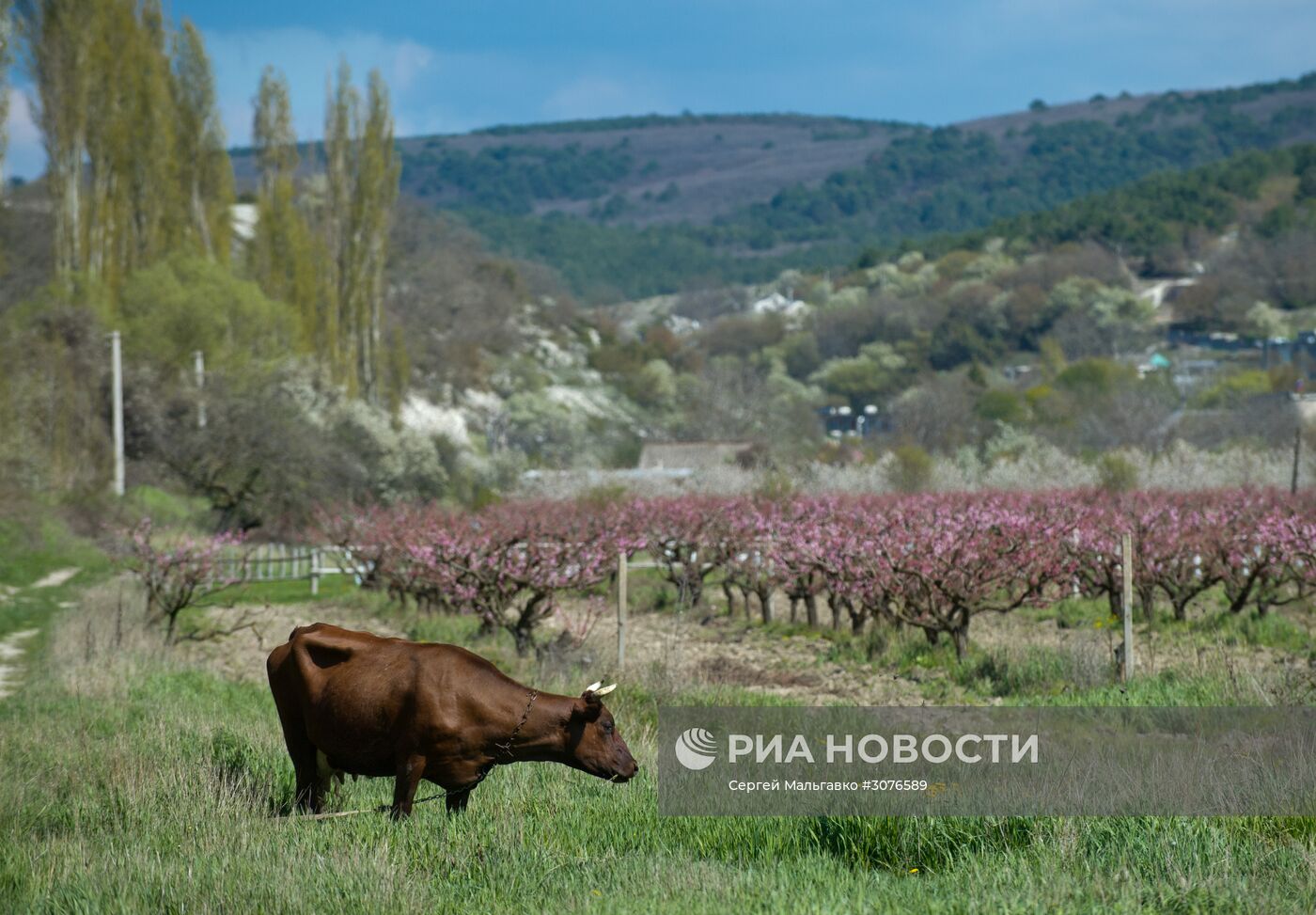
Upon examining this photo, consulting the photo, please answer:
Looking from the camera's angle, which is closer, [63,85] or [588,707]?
[588,707]

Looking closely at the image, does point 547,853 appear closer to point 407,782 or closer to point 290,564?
point 407,782

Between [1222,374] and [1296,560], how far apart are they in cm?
6783

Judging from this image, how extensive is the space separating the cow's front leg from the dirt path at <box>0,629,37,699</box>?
8.62 meters

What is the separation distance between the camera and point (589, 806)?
7559 mm

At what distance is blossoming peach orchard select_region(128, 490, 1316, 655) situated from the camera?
16.5m

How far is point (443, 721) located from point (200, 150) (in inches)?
1664

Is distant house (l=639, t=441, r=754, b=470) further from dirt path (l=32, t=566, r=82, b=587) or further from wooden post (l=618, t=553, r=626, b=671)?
→ wooden post (l=618, t=553, r=626, b=671)

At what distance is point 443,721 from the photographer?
6.67 metres

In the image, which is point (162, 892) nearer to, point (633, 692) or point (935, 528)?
point (633, 692)

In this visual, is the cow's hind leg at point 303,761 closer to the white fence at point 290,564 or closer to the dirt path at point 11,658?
the dirt path at point 11,658

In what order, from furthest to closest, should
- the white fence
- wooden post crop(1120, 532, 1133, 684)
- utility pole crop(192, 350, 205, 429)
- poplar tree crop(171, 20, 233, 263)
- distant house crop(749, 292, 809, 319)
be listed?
distant house crop(749, 292, 809, 319)
poplar tree crop(171, 20, 233, 263)
utility pole crop(192, 350, 205, 429)
the white fence
wooden post crop(1120, 532, 1133, 684)

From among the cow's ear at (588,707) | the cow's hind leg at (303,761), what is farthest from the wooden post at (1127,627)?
the cow's hind leg at (303,761)

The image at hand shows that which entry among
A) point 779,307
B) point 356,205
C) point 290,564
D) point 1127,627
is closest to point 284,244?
point 356,205

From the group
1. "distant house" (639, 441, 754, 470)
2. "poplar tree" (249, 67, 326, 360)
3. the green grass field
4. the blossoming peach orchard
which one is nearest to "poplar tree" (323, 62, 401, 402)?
"poplar tree" (249, 67, 326, 360)
